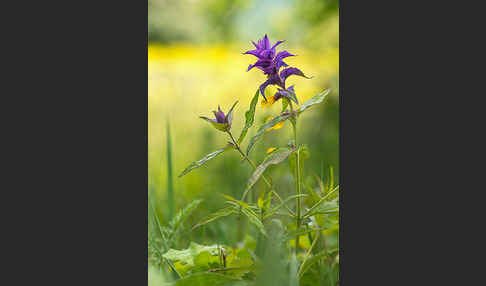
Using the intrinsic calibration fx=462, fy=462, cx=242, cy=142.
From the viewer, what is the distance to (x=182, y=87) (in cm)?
162

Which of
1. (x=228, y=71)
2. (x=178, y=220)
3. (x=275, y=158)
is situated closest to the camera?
(x=275, y=158)

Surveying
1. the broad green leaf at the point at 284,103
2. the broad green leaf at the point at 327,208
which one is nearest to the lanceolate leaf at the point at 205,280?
the broad green leaf at the point at 327,208

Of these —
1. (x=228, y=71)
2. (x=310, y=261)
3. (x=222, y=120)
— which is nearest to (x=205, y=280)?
(x=310, y=261)

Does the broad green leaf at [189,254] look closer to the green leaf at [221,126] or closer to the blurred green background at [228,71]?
the blurred green background at [228,71]

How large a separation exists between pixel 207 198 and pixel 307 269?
2.05 feet

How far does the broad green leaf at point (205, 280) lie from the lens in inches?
42.3

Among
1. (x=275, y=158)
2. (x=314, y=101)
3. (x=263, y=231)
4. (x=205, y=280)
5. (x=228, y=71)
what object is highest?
(x=228, y=71)

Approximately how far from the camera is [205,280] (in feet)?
3.54

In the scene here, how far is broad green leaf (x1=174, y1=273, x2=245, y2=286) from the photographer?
1.07 metres

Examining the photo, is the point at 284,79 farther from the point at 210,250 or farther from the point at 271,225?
the point at 210,250

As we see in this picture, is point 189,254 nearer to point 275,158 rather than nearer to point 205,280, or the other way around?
point 205,280

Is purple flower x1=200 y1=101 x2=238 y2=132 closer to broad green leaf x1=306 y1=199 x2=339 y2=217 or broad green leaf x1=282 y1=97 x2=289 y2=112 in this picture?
broad green leaf x1=282 y1=97 x2=289 y2=112

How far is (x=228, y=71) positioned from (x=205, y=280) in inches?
29.9

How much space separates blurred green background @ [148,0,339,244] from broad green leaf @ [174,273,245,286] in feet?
1.08
